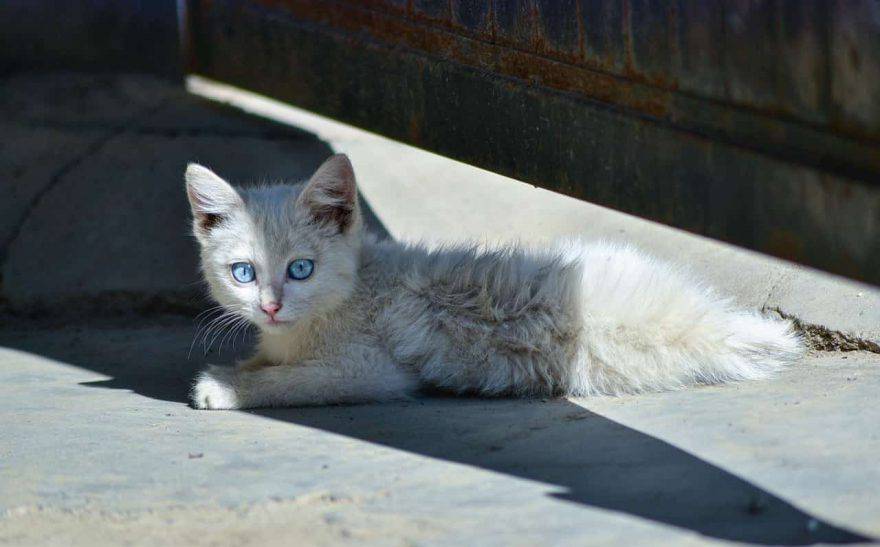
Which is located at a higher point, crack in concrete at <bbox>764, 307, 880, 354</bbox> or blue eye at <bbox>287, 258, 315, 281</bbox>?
blue eye at <bbox>287, 258, 315, 281</bbox>

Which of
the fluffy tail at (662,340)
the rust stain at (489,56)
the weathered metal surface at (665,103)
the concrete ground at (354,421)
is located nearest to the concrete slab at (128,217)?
the concrete ground at (354,421)

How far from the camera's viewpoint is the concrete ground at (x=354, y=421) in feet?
8.84

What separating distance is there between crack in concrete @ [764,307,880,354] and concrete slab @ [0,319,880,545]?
0.17 m

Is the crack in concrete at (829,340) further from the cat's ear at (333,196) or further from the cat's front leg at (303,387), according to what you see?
the cat's ear at (333,196)

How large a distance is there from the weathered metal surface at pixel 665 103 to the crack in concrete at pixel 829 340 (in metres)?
1.36

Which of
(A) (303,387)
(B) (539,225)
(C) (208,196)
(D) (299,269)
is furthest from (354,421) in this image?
(B) (539,225)

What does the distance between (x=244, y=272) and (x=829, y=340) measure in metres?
2.38

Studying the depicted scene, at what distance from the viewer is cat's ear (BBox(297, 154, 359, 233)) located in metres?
4.18

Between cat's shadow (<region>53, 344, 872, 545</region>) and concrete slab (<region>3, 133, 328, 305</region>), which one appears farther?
concrete slab (<region>3, 133, 328, 305</region>)

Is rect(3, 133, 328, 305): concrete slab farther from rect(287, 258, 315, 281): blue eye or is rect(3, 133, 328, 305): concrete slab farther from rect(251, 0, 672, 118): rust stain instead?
rect(287, 258, 315, 281): blue eye

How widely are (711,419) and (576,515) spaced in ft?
3.14

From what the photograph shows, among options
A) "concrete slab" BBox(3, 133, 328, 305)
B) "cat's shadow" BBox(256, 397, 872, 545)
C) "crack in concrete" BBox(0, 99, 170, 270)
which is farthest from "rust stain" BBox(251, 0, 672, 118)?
"crack in concrete" BBox(0, 99, 170, 270)

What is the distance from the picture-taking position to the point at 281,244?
4133 millimetres

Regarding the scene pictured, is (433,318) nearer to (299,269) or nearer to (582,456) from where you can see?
(299,269)
